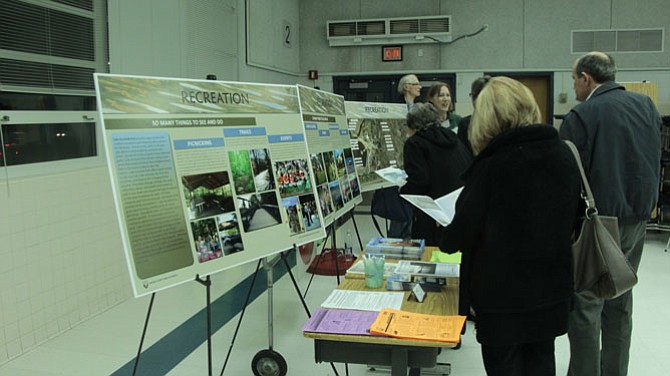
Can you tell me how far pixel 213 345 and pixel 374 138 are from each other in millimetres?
2264

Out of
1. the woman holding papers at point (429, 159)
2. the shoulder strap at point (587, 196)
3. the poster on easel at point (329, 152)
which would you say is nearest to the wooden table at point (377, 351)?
the shoulder strap at point (587, 196)

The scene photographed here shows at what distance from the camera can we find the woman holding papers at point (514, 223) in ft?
5.47

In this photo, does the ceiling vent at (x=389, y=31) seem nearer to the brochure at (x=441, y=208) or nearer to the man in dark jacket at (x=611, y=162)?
the man in dark jacket at (x=611, y=162)

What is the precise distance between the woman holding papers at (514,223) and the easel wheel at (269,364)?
4.97 feet

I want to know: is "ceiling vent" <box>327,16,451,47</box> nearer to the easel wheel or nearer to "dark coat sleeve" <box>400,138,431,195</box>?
"dark coat sleeve" <box>400,138,431,195</box>

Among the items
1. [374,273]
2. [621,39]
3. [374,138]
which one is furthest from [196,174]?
[621,39]

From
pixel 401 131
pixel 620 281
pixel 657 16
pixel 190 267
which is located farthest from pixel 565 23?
pixel 190 267

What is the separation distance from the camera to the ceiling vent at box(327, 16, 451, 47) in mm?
9312

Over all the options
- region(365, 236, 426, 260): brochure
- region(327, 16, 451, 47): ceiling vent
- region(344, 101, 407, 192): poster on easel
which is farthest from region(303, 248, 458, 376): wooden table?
region(327, 16, 451, 47): ceiling vent

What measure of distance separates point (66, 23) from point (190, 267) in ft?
9.03

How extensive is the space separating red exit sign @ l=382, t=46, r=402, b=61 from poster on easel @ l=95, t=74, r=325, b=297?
23.5ft

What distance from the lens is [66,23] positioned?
3.96 meters

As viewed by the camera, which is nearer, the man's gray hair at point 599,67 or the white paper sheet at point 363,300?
the white paper sheet at point 363,300

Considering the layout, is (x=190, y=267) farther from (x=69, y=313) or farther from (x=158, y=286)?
(x=69, y=313)
